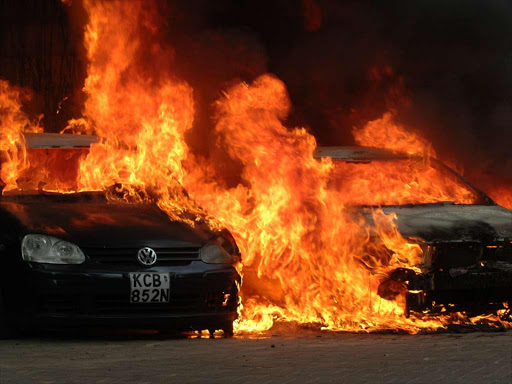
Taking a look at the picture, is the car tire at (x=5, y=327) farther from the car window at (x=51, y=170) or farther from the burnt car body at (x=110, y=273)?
the car window at (x=51, y=170)

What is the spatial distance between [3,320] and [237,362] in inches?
79.6

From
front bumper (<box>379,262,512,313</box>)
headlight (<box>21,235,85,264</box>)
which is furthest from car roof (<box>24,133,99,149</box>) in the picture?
front bumper (<box>379,262,512,313</box>)

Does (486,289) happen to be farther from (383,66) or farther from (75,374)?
(383,66)

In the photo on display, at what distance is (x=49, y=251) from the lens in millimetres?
8211

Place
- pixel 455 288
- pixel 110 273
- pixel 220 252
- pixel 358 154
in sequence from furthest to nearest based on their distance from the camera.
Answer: pixel 358 154
pixel 455 288
pixel 220 252
pixel 110 273

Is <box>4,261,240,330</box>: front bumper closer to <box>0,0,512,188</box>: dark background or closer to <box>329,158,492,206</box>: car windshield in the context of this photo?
<box>329,158,492,206</box>: car windshield

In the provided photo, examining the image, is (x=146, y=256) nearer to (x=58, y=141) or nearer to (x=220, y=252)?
(x=220, y=252)

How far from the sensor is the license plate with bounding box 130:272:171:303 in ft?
27.0

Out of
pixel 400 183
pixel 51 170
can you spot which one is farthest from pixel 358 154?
pixel 51 170

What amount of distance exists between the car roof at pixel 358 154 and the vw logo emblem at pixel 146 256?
2.68 metres

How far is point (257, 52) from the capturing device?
14.4 meters

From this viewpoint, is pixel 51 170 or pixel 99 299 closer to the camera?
pixel 99 299

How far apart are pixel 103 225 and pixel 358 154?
3.17 metres

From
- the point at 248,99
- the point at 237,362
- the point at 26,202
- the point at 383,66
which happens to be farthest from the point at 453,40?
the point at 237,362
